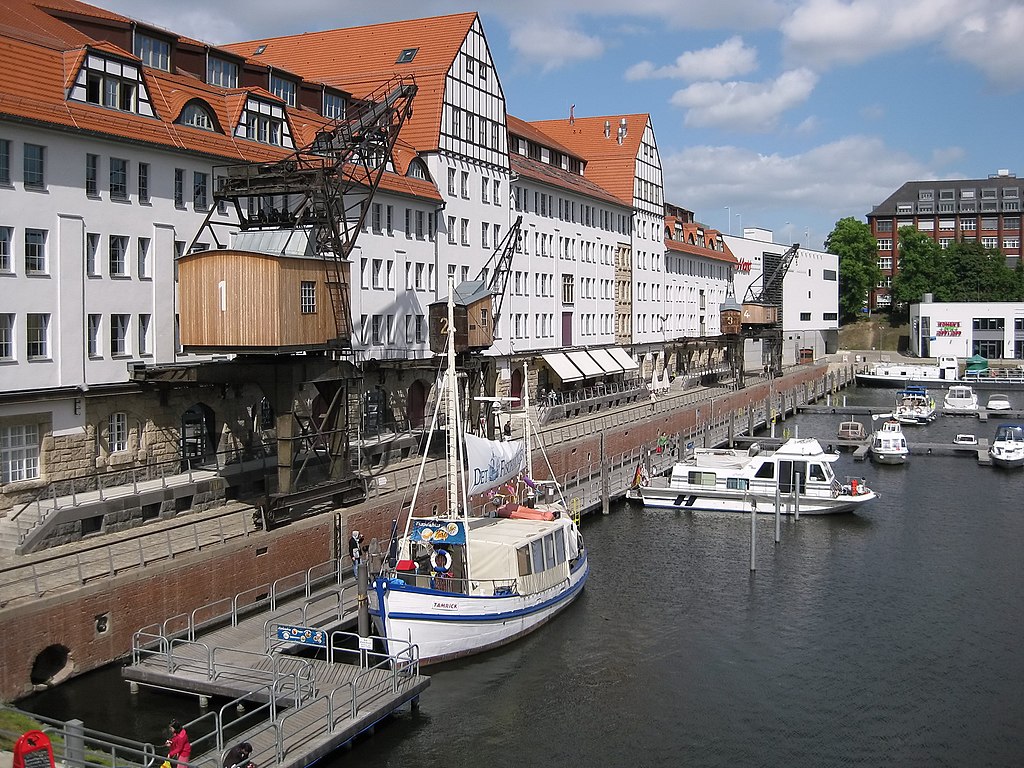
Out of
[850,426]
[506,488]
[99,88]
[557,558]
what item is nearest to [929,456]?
[850,426]

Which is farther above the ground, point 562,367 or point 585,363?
point 585,363

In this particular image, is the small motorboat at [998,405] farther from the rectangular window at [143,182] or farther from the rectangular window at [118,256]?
the rectangular window at [118,256]

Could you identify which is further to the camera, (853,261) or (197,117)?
(853,261)

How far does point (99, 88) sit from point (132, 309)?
716 centimetres

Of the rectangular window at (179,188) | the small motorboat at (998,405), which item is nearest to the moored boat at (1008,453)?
the small motorboat at (998,405)

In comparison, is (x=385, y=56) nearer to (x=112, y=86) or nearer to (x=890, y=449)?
(x=112, y=86)

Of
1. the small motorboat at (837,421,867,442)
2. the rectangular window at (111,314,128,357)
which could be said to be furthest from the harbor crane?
the rectangular window at (111,314,128,357)

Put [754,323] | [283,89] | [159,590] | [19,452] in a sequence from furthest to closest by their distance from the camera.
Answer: [754,323], [283,89], [19,452], [159,590]

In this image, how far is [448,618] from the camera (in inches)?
1077

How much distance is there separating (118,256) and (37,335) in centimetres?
422

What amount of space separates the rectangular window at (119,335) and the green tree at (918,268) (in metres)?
129

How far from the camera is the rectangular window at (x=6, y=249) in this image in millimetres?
30906

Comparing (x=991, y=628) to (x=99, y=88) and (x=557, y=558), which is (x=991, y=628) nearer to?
(x=557, y=558)

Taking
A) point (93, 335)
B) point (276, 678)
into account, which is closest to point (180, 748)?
point (276, 678)
